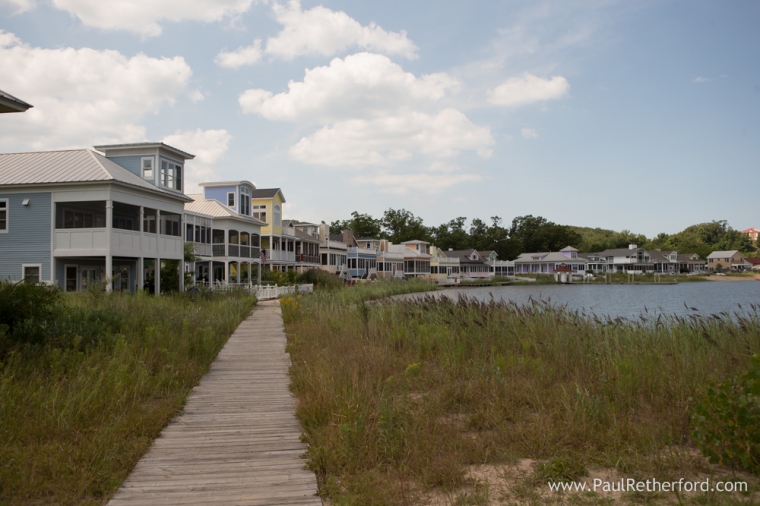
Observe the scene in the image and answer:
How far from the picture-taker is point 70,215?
25.5 meters

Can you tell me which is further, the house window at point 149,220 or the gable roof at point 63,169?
the house window at point 149,220

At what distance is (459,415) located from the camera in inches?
291

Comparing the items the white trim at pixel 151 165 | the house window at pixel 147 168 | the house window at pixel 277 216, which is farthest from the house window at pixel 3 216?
the house window at pixel 277 216

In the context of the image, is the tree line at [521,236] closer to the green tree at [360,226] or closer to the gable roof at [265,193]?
the green tree at [360,226]

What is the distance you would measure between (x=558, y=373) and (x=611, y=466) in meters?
3.50

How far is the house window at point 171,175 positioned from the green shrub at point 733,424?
28.3 metres

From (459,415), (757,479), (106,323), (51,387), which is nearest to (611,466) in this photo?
(757,479)

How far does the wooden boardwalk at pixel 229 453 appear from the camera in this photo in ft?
16.6

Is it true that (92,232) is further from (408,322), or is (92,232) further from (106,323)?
(408,322)

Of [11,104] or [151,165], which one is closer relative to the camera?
[11,104]

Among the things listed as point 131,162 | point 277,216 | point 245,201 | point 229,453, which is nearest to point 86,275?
point 131,162

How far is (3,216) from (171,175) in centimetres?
823

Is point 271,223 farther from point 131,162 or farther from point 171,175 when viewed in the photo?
point 131,162

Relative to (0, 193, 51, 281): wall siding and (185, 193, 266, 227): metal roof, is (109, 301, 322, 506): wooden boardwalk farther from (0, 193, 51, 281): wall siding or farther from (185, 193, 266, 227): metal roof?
(185, 193, 266, 227): metal roof
